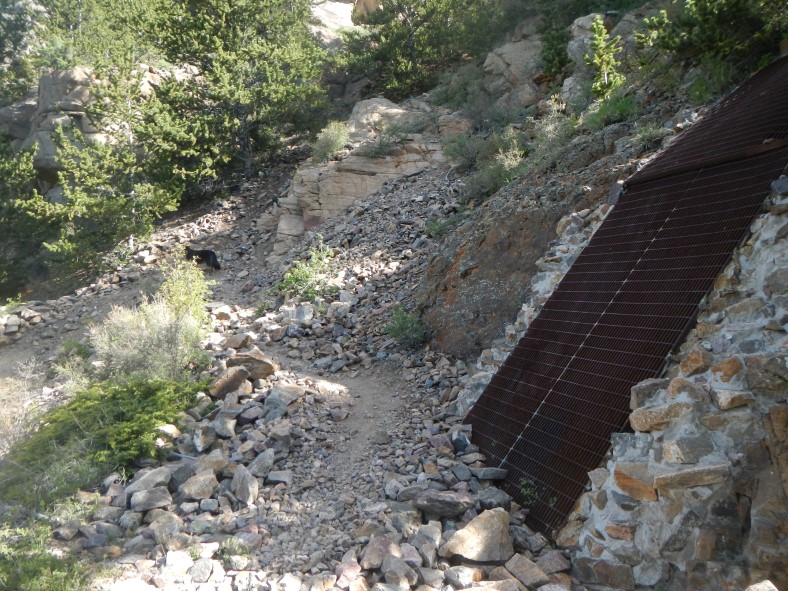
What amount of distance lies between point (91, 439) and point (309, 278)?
4.69m

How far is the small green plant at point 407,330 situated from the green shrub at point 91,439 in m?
2.38

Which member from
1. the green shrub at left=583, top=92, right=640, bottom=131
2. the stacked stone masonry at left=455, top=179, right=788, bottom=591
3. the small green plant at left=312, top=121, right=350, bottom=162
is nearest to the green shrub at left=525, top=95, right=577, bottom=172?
the green shrub at left=583, top=92, right=640, bottom=131

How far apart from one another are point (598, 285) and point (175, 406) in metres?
4.21

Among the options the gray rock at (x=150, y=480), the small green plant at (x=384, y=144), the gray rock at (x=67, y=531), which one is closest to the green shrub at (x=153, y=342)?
the gray rock at (x=150, y=480)

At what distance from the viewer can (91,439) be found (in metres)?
5.65

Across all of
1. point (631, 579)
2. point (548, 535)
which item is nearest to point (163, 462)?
point (548, 535)

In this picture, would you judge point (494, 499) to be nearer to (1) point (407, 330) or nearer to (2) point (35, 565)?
(2) point (35, 565)

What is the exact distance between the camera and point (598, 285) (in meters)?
5.30

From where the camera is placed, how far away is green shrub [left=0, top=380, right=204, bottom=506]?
5.15 meters

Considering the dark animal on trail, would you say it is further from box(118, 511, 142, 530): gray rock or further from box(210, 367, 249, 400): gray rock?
box(118, 511, 142, 530): gray rock

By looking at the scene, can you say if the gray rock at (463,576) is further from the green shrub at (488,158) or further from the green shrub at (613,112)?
the green shrub at (488,158)

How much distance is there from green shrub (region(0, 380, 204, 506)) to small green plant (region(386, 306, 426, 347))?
2.38 m

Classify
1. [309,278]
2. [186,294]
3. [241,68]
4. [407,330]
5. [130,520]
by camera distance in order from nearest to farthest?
[130,520]
[407,330]
[186,294]
[309,278]
[241,68]

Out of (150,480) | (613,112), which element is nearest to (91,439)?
(150,480)
